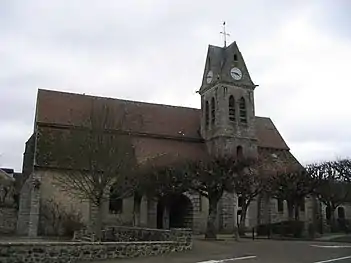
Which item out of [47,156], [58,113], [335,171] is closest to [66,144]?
[47,156]

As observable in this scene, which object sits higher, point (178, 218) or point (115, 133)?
point (115, 133)

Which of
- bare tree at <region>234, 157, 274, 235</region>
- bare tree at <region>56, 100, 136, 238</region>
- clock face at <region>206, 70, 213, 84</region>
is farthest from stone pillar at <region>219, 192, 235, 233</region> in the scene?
bare tree at <region>56, 100, 136, 238</region>

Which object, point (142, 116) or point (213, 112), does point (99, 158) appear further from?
point (213, 112)

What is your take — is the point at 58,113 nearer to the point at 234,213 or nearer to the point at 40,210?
the point at 40,210

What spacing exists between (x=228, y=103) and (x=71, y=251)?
30.9 m

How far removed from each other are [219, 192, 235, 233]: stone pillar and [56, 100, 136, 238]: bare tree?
49.1 ft

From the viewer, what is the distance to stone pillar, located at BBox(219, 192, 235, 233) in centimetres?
4016

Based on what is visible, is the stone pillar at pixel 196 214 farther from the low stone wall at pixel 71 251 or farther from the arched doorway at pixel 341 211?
the low stone wall at pixel 71 251

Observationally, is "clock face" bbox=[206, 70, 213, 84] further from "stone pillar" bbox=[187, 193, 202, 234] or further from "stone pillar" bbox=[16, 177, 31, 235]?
"stone pillar" bbox=[16, 177, 31, 235]

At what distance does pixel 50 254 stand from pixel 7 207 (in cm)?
2739

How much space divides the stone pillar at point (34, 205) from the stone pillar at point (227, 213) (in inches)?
598

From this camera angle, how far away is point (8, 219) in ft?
131

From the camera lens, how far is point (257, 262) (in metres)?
16.2

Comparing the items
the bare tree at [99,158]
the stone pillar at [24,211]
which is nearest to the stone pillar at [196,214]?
the stone pillar at [24,211]
